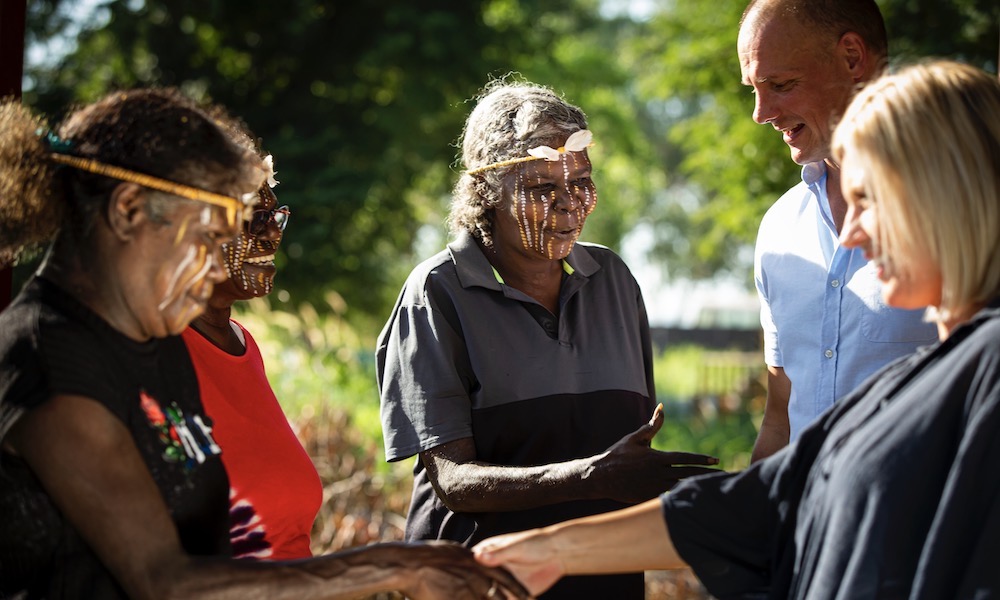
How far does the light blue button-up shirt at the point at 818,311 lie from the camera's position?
310cm

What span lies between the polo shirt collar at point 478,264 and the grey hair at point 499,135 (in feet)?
0.30

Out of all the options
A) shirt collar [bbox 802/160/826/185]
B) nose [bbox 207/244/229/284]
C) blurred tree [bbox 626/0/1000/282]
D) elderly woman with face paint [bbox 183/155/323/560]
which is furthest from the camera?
blurred tree [bbox 626/0/1000/282]

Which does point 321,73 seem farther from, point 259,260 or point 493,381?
point 493,381

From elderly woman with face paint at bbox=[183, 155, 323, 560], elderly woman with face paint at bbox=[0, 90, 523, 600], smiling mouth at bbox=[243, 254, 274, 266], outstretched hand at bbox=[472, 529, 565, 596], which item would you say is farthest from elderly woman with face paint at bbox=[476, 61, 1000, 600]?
smiling mouth at bbox=[243, 254, 274, 266]

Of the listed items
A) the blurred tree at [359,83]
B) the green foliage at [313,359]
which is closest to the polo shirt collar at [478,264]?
the green foliage at [313,359]

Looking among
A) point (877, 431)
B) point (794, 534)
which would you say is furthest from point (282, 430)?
point (877, 431)

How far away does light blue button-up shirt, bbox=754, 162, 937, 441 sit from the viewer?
3.10 metres

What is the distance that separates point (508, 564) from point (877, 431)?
0.90 meters

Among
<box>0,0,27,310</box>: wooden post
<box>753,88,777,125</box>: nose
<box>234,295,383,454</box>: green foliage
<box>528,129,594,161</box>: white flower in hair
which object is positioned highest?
<box>0,0,27,310</box>: wooden post

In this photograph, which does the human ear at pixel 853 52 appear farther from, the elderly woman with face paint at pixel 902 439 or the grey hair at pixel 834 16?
the elderly woman with face paint at pixel 902 439

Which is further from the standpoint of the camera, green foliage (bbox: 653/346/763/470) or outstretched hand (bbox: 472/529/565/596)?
green foliage (bbox: 653/346/763/470)

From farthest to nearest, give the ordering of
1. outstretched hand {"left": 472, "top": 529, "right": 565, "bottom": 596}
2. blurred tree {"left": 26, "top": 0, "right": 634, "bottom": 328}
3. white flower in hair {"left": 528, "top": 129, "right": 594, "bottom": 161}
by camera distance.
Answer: blurred tree {"left": 26, "top": 0, "right": 634, "bottom": 328}
white flower in hair {"left": 528, "top": 129, "right": 594, "bottom": 161}
outstretched hand {"left": 472, "top": 529, "right": 565, "bottom": 596}

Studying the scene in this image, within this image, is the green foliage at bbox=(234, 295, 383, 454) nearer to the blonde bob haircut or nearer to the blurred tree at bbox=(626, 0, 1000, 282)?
the blurred tree at bbox=(626, 0, 1000, 282)

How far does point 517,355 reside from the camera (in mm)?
3207
